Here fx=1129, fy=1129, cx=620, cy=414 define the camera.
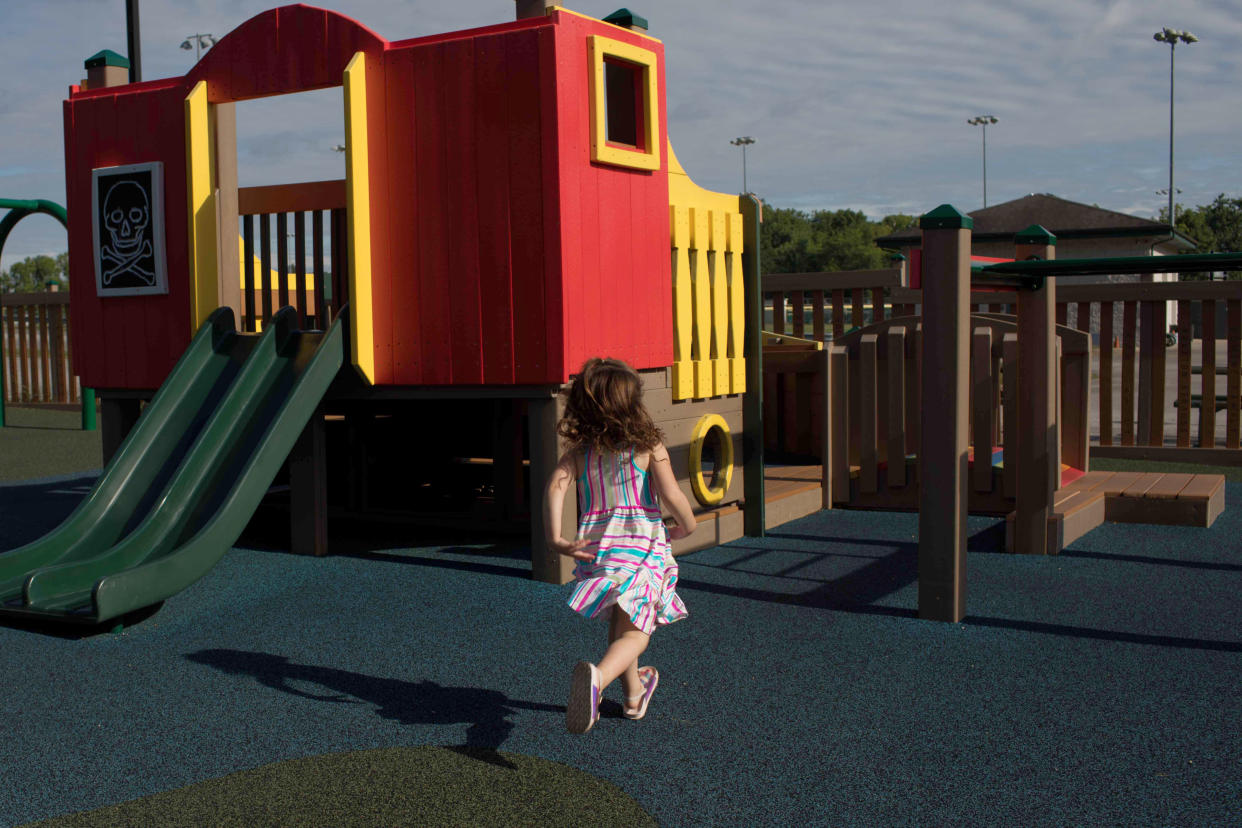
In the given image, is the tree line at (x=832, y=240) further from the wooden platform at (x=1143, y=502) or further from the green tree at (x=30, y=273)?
the wooden platform at (x=1143, y=502)

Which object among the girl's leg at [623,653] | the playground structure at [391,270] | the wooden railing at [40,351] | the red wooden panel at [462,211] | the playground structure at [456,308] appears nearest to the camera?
the girl's leg at [623,653]

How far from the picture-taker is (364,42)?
21.7 ft

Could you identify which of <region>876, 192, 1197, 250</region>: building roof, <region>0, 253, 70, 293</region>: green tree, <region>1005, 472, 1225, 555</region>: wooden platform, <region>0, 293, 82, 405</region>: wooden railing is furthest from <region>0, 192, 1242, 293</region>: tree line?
<region>1005, 472, 1225, 555</region>: wooden platform

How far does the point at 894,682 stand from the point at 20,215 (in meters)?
14.8

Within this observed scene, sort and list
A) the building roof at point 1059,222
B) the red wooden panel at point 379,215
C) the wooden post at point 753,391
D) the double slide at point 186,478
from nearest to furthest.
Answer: the double slide at point 186,478 → the red wooden panel at point 379,215 → the wooden post at point 753,391 → the building roof at point 1059,222

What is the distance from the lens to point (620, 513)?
390 cm

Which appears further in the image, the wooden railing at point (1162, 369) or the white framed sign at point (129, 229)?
the wooden railing at point (1162, 369)

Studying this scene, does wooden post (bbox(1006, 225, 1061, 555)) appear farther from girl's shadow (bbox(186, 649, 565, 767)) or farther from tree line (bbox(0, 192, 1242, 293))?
tree line (bbox(0, 192, 1242, 293))

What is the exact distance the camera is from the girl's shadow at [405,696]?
12.7 ft

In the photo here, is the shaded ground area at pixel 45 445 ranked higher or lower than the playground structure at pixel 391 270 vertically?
lower

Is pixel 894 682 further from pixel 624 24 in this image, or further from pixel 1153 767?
pixel 624 24

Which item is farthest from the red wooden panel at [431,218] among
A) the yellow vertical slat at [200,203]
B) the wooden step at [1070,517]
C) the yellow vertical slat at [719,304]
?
the wooden step at [1070,517]

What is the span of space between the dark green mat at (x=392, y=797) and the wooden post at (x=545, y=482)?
2581 mm

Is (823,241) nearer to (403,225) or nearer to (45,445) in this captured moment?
(45,445)
